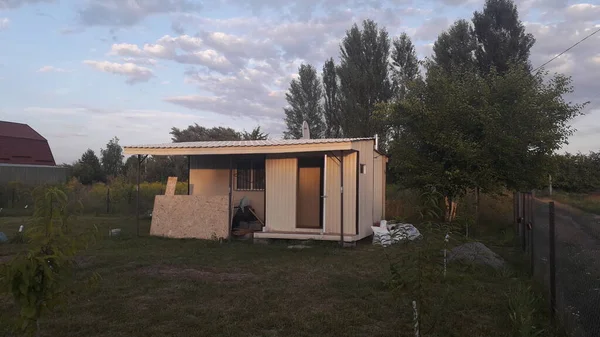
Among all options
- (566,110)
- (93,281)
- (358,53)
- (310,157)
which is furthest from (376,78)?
(93,281)

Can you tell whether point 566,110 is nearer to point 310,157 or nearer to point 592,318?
point 310,157

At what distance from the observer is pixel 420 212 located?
4258mm

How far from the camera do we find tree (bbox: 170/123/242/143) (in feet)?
128

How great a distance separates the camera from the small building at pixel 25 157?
29.1 metres

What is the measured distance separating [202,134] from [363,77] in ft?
52.9

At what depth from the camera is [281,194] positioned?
40.1ft

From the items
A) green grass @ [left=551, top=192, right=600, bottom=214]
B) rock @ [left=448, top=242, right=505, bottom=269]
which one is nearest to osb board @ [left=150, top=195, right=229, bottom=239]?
rock @ [left=448, top=242, right=505, bottom=269]

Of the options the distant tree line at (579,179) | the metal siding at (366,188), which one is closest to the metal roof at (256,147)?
the metal siding at (366,188)

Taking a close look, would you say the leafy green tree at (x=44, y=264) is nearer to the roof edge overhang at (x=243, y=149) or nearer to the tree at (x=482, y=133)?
the roof edge overhang at (x=243, y=149)

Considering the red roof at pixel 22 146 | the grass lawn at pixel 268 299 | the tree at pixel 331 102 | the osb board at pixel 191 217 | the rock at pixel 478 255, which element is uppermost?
the tree at pixel 331 102

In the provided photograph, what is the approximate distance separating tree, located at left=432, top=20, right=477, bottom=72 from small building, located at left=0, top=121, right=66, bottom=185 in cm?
2366

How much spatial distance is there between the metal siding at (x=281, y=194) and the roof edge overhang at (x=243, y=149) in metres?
0.88

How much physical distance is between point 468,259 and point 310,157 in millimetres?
5153

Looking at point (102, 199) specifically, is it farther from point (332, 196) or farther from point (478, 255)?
point (478, 255)
